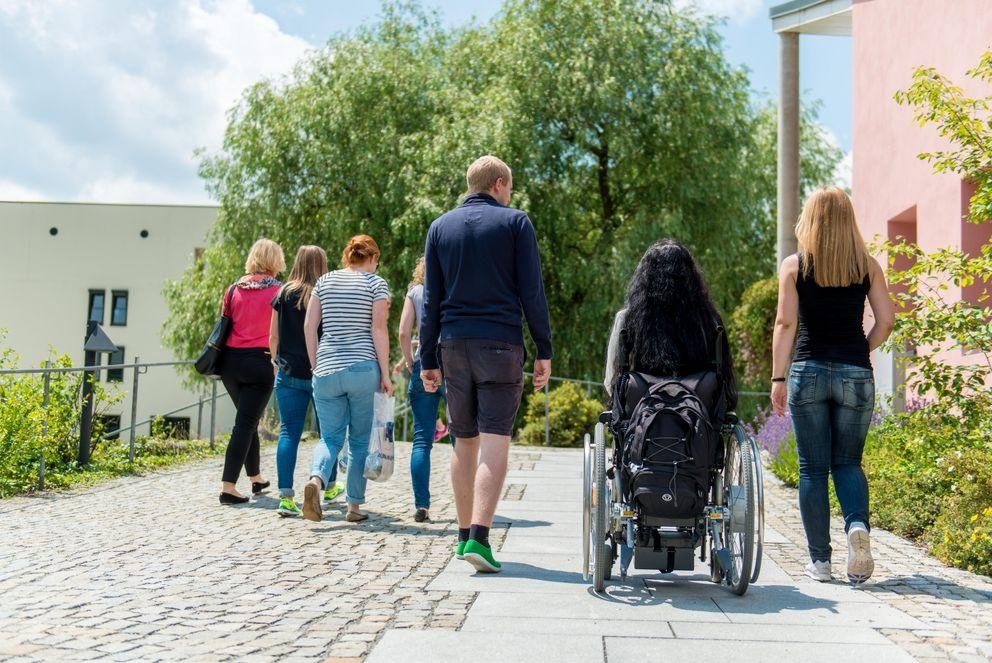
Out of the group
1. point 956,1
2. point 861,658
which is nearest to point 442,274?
point 861,658

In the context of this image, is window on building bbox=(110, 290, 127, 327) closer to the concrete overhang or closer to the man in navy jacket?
the concrete overhang

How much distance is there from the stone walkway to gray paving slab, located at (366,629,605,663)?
0.4 inches

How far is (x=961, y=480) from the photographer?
6320 mm

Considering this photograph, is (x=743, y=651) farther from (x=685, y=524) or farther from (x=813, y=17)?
(x=813, y=17)

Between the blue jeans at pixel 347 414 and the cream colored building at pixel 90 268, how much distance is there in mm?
43396

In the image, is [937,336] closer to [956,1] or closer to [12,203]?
[956,1]

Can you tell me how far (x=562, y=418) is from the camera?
1750cm

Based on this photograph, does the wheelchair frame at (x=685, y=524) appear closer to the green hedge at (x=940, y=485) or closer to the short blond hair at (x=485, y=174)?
the short blond hair at (x=485, y=174)

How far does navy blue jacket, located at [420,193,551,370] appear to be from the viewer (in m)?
5.40

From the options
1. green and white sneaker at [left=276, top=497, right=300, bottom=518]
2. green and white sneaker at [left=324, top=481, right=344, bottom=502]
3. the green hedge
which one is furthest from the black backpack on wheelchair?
green and white sneaker at [left=324, top=481, right=344, bottom=502]

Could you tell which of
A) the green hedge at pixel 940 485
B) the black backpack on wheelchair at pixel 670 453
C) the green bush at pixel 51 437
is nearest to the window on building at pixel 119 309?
the green bush at pixel 51 437

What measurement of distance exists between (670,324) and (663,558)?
40.3 inches

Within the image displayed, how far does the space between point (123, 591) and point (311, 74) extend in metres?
22.4

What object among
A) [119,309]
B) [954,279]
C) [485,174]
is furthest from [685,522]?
[119,309]
